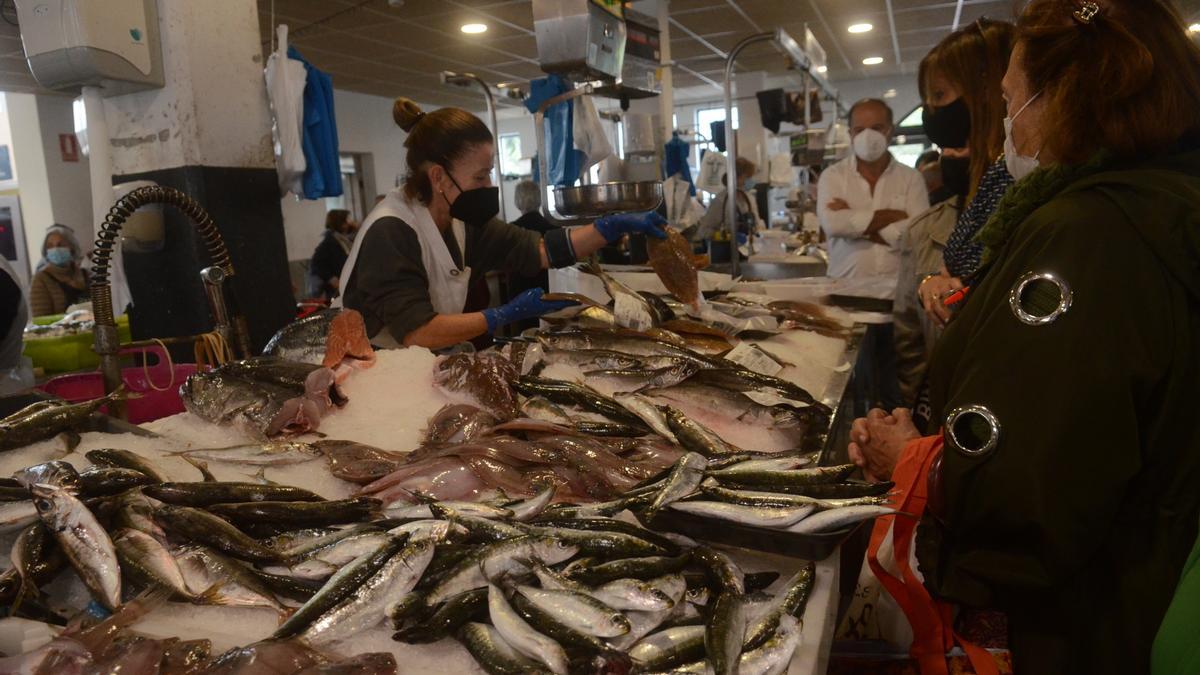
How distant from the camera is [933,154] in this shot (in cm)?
976

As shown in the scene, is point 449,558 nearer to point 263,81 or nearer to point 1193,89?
point 1193,89

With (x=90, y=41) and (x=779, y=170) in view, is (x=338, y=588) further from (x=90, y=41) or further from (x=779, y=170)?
(x=779, y=170)

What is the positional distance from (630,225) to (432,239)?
3.13ft

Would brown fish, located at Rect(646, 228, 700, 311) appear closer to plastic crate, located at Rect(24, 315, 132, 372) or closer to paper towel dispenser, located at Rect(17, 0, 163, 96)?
paper towel dispenser, located at Rect(17, 0, 163, 96)

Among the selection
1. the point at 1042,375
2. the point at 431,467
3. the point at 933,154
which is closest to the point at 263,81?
the point at 431,467

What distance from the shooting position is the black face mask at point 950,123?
11.7ft

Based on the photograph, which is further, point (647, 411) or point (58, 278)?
point (58, 278)

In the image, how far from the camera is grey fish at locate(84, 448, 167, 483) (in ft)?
5.83

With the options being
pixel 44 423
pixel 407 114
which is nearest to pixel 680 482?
pixel 44 423

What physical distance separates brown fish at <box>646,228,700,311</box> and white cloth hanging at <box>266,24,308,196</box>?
2.11 meters

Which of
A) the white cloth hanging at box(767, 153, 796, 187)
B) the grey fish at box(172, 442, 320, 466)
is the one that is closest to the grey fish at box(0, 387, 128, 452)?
the grey fish at box(172, 442, 320, 466)

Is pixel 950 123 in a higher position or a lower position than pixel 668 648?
higher

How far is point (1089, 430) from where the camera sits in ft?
4.55

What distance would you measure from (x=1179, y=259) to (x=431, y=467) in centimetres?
150
